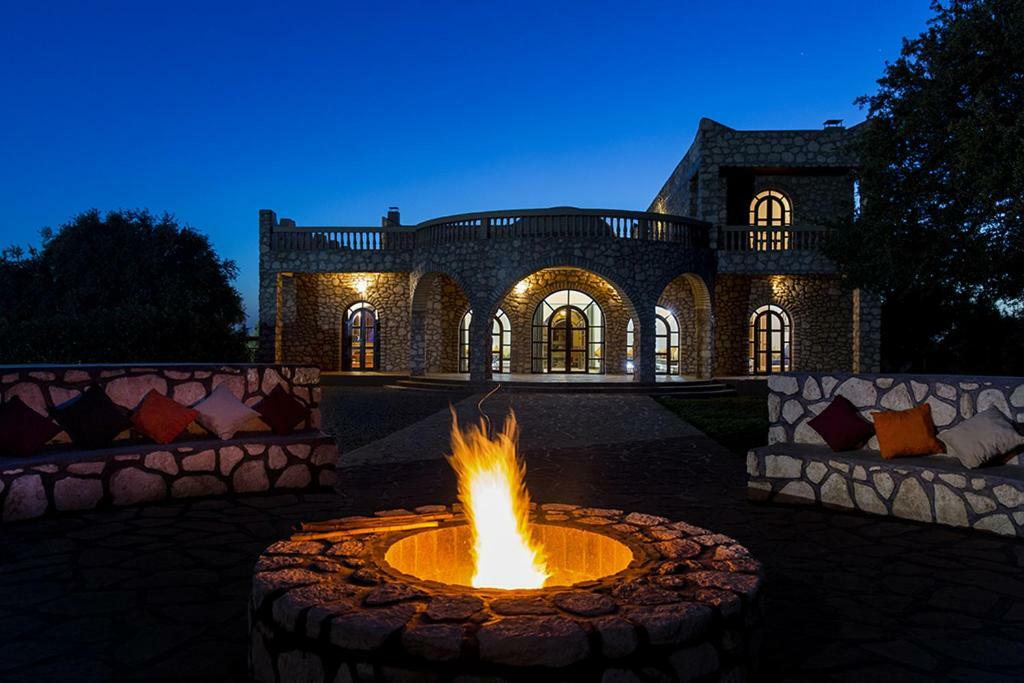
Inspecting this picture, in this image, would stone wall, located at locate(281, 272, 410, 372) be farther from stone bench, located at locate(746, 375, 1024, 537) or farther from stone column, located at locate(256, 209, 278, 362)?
stone bench, located at locate(746, 375, 1024, 537)

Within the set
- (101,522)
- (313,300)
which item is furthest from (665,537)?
(313,300)

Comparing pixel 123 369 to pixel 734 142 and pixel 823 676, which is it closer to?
pixel 823 676

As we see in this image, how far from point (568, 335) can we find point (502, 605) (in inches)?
836

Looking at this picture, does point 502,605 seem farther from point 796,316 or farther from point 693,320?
point 796,316

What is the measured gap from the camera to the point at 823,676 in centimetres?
299

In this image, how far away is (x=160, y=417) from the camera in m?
6.34

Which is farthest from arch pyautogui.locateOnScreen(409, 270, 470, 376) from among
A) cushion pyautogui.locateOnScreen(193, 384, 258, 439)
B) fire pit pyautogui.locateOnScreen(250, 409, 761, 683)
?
fire pit pyautogui.locateOnScreen(250, 409, 761, 683)

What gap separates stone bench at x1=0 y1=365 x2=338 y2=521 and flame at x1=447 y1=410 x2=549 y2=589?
9.13 feet

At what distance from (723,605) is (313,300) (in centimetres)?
2318

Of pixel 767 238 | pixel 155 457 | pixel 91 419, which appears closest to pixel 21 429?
pixel 91 419

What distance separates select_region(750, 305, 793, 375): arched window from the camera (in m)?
23.4

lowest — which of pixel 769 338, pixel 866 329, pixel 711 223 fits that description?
pixel 769 338

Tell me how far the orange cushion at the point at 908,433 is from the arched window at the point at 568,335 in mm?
17665

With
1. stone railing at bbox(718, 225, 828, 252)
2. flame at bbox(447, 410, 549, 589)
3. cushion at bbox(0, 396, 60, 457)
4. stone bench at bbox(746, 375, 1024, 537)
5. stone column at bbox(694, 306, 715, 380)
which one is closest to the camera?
flame at bbox(447, 410, 549, 589)
